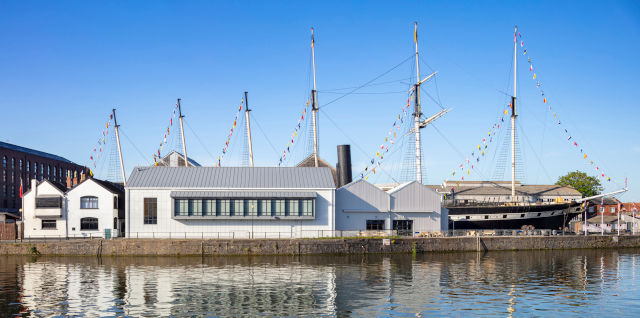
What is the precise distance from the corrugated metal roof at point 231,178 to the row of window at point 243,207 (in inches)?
70.6

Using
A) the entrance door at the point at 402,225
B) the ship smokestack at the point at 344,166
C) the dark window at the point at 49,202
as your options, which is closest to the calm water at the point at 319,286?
the dark window at the point at 49,202

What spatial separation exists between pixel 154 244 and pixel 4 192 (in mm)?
63725

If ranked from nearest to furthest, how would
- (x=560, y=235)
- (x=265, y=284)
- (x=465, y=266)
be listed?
(x=265, y=284) < (x=465, y=266) < (x=560, y=235)

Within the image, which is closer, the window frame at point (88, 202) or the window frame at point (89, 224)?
the window frame at point (89, 224)

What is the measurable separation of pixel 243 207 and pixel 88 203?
16171mm

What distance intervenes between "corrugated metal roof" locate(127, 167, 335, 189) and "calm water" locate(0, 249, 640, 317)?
352 inches

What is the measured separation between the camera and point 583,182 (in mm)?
109875

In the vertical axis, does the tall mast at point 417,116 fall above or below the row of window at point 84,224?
above

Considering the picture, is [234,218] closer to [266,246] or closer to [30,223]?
[266,246]

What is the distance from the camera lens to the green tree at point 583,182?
109000 mm

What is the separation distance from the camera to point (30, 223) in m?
53.1

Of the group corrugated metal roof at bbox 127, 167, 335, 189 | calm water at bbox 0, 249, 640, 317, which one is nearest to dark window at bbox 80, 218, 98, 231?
corrugated metal roof at bbox 127, 167, 335, 189

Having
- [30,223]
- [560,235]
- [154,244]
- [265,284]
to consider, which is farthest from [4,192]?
[560,235]

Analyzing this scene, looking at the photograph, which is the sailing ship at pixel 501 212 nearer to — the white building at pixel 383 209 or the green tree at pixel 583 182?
the white building at pixel 383 209
